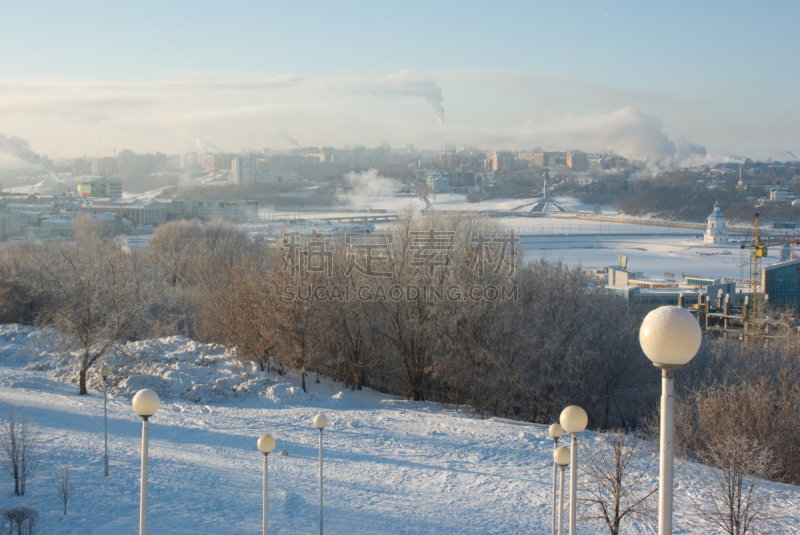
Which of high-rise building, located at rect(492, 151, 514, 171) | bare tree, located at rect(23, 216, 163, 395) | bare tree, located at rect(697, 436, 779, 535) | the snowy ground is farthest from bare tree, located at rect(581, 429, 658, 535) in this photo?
high-rise building, located at rect(492, 151, 514, 171)

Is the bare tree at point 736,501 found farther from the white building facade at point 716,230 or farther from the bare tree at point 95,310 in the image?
the white building facade at point 716,230

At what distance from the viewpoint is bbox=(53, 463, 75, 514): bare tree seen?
280 inches

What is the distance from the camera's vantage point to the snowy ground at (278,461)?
281 inches

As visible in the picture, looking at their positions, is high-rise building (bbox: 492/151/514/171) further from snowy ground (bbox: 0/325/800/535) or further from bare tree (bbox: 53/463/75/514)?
bare tree (bbox: 53/463/75/514)

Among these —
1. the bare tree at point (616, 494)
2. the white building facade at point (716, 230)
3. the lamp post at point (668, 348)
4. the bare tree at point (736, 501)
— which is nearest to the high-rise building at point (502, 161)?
the white building facade at point (716, 230)

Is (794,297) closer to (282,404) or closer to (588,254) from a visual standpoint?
(588,254)

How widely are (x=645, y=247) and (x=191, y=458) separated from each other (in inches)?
2267

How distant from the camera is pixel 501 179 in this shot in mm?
104125

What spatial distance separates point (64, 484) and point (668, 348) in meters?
7.23

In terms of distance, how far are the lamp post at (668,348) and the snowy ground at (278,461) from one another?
15.8 ft

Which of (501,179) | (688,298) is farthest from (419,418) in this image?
(501,179)

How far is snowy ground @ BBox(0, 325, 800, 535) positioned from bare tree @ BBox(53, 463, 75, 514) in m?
0.11

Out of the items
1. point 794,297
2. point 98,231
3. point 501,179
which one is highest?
point 501,179

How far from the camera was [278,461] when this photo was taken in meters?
9.20
